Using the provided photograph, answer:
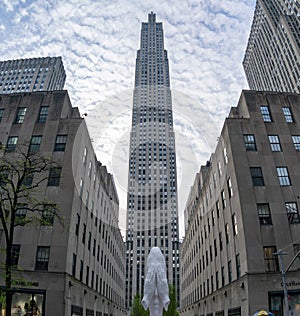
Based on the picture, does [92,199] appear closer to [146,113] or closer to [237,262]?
[237,262]

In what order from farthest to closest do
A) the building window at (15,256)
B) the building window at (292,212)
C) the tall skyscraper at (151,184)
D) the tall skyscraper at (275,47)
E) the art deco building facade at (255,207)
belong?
the tall skyscraper at (151,184), the tall skyscraper at (275,47), the building window at (292,212), the building window at (15,256), the art deco building facade at (255,207)

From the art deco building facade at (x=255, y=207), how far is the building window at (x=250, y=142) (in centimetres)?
12

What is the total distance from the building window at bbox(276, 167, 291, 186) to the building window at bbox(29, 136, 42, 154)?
27.4 m

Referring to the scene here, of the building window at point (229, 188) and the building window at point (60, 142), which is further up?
the building window at point (60, 142)

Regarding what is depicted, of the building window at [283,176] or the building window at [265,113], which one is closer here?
the building window at [283,176]

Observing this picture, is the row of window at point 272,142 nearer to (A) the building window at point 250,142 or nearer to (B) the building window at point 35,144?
(A) the building window at point 250,142

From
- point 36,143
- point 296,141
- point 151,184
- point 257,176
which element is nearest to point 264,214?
point 257,176

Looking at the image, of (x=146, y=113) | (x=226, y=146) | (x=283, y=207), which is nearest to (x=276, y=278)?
(x=283, y=207)

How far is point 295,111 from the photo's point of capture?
4012 centimetres

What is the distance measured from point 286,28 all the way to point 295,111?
85.0m

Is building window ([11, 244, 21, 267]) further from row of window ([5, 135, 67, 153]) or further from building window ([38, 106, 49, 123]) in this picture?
building window ([38, 106, 49, 123])

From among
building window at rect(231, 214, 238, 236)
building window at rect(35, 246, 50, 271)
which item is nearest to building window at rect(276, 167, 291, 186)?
building window at rect(231, 214, 238, 236)

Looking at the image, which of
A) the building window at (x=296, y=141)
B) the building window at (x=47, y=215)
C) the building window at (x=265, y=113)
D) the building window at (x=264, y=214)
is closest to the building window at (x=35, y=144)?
the building window at (x=47, y=215)

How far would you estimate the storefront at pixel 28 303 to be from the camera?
28406mm
